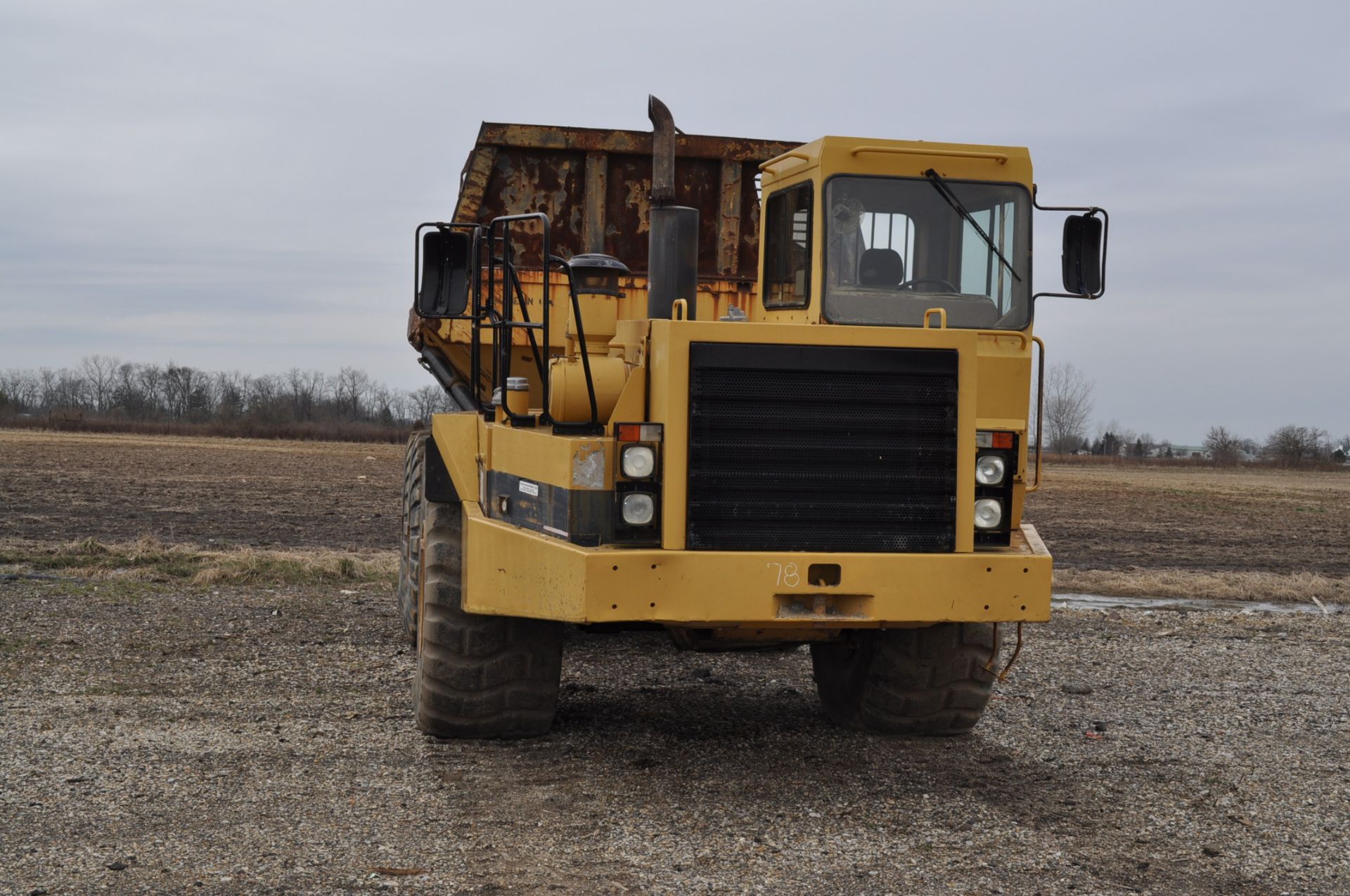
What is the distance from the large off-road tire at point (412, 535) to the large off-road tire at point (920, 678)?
261 cm

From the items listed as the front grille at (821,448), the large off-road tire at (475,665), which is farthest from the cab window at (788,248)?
the large off-road tire at (475,665)

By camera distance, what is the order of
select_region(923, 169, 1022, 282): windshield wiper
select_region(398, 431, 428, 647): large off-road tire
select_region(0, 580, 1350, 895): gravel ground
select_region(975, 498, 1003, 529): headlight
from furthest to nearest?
select_region(398, 431, 428, 647): large off-road tire, select_region(923, 169, 1022, 282): windshield wiper, select_region(975, 498, 1003, 529): headlight, select_region(0, 580, 1350, 895): gravel ground

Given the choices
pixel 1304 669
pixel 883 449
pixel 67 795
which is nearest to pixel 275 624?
pixel 67 795

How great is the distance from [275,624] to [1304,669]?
25.4ft

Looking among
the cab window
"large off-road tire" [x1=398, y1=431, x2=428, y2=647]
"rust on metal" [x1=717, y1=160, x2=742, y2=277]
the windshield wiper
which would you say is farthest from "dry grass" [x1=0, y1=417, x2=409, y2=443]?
the windshield wiper

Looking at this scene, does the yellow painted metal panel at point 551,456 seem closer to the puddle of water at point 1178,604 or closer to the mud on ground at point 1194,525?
the puddle of water at point 1178,604

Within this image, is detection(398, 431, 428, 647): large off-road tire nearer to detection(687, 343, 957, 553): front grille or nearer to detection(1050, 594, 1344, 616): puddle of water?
detection(687, 343, 957, 553): front grille

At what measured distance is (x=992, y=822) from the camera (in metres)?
5.70

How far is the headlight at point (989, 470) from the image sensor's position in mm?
6137

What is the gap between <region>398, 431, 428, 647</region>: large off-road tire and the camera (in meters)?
8.30

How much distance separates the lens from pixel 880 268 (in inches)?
266

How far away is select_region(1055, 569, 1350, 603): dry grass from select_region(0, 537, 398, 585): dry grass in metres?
7.50

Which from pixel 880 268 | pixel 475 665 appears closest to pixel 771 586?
pixel 475 665

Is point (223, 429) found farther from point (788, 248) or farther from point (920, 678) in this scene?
point (920, 678)
